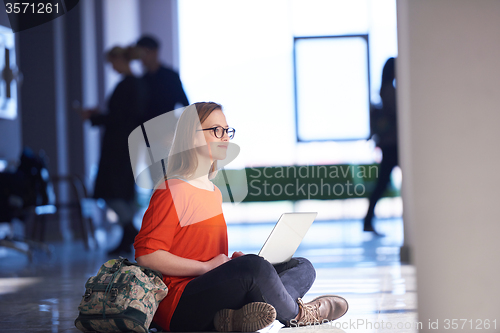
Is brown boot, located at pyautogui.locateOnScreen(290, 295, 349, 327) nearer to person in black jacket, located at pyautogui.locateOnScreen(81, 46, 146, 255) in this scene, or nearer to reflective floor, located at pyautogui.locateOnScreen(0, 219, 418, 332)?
reflective floor, located at pyautogui.locateOnScreen(0, 219, 418, 332)

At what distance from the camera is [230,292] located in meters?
1.29

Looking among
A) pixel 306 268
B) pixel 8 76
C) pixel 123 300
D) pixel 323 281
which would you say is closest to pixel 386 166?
pixel 323 281

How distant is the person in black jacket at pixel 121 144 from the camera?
3.55 metres

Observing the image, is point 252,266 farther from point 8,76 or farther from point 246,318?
point 8,76

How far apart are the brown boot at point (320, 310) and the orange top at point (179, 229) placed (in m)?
0.29

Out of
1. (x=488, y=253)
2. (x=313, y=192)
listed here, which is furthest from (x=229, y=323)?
(x=313, y=192)

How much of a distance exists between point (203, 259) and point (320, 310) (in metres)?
0.38

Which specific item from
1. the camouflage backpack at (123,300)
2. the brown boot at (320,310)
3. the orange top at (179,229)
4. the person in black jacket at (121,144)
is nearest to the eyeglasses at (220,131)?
the orange top at (179,229)

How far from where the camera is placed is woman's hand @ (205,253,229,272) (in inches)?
52.6

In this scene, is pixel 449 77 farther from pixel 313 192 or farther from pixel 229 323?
pixel 313 192

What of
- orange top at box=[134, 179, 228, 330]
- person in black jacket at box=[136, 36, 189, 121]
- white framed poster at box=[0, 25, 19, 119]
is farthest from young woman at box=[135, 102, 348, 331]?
white framed poster at box=[0, 25, 19, 119]

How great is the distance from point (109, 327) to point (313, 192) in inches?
72.1

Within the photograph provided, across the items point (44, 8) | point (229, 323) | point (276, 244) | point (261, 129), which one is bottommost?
point (229, 323)

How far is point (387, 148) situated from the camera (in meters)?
3.59
